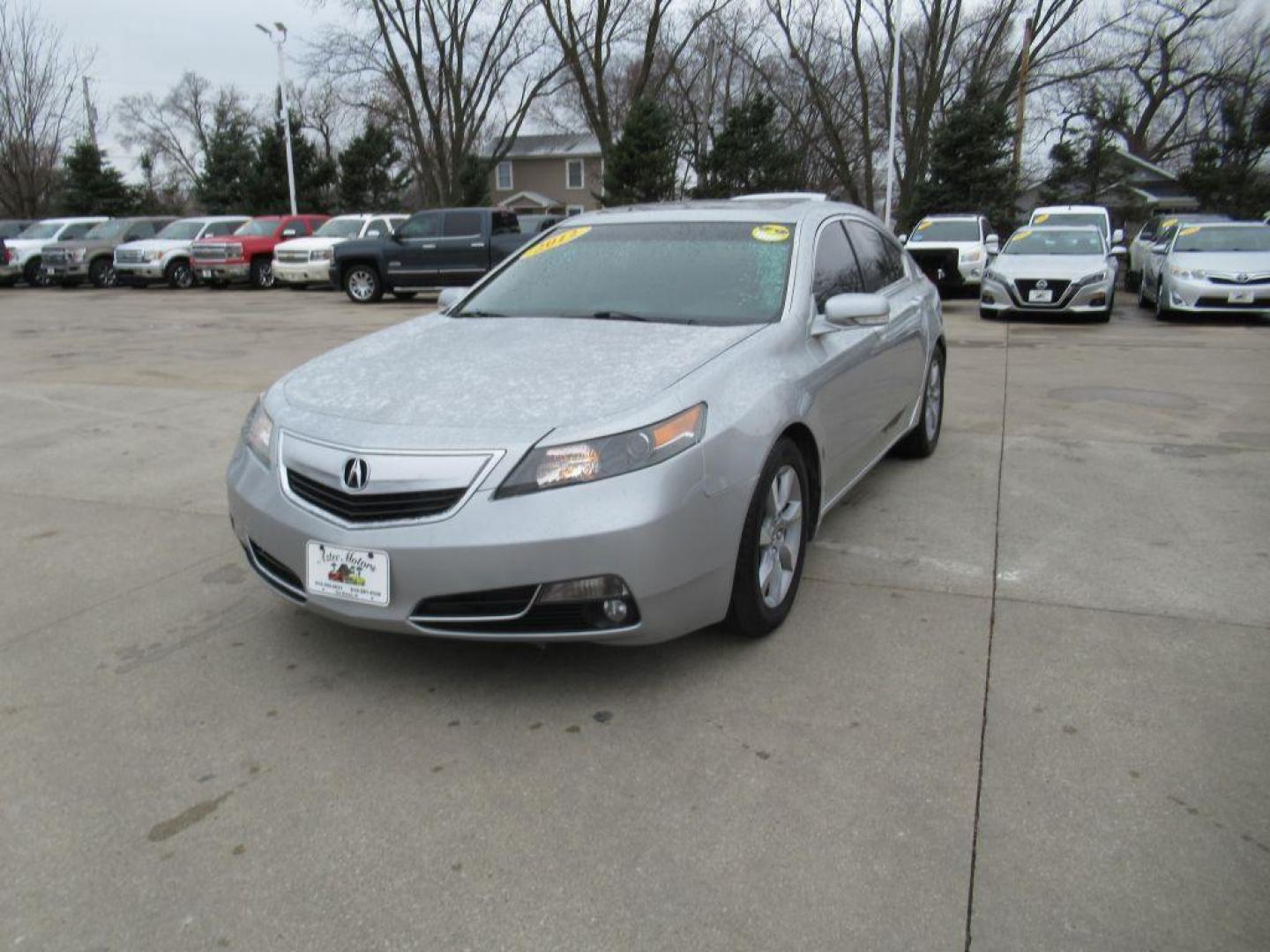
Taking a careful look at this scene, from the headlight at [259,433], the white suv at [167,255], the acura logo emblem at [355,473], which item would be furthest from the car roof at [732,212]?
the white suv at [167,255]

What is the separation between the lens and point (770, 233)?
430 centimetres

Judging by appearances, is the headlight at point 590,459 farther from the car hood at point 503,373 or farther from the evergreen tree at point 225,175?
the evergreen tree at point 225,175

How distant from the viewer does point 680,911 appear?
7.23 feet

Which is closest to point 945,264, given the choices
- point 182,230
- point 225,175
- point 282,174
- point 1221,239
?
point 1221,239

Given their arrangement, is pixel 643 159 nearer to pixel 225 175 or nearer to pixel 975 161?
pixel 975 161

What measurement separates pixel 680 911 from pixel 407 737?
1.06 meters

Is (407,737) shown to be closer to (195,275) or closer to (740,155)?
(195,275)

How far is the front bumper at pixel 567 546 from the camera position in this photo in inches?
111

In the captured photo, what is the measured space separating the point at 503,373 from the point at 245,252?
69.8 feet

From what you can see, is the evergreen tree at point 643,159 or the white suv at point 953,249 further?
the evergreen tree at point 643,159

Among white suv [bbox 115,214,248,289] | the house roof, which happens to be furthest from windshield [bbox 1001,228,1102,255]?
the house roof

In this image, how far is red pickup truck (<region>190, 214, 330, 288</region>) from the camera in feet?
73.3

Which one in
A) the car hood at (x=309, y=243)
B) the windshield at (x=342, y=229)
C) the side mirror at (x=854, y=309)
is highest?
the windshield at (x=342, y=229)

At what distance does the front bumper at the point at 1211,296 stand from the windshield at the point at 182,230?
827 inches
